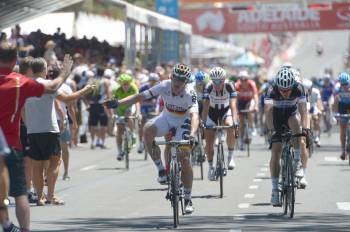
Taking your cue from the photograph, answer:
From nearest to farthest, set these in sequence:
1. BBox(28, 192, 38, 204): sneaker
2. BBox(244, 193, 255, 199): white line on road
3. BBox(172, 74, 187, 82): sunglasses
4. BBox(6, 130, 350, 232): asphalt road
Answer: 1. BBox(6, 130, 350, 232): asphalt road
2. BBox(172, 74, 187, 82): sunglasses
3. BBox(28, 192, 38, 204): sneaker
4. BBox(244, 193, 255, 199): white line on road

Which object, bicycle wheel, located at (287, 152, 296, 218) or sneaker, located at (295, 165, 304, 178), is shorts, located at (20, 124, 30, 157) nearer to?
sneaker, located at (295, 165, 304, 178)

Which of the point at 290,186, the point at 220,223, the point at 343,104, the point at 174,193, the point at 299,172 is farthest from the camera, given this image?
the point at 343,104

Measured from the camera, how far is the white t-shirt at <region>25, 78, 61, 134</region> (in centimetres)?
1664

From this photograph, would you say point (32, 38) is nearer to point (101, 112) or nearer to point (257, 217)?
point (101, 112)

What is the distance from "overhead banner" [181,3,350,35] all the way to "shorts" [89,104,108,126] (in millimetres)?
37231

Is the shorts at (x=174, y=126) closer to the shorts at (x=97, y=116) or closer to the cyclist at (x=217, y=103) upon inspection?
the cyclist at (x=217, y=103)

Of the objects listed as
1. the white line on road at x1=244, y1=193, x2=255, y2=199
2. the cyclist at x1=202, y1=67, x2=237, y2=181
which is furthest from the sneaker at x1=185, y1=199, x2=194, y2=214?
the cyclist at x1=202, y1=67, x2=237, y2=181

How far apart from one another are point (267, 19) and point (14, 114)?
191 ft

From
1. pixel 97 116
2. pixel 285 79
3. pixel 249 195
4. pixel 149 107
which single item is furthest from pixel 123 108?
pixel 285 79

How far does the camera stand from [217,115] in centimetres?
2152

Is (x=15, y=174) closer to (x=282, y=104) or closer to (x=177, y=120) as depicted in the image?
(x=177, y=120)

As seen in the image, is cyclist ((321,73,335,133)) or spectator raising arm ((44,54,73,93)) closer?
spectator raising arm ((44,54,73,93))

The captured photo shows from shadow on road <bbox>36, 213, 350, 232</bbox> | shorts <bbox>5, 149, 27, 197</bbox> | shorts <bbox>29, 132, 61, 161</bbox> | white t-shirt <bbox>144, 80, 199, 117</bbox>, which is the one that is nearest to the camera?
shorts <bbox>5, 149, 27, 197</bbox>

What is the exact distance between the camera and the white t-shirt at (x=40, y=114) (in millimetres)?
16641
